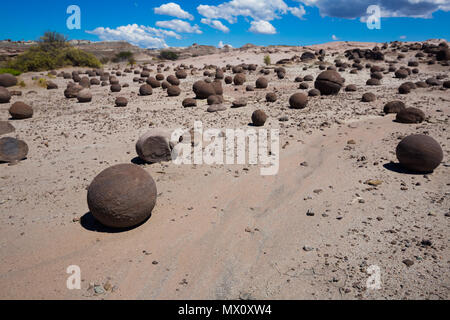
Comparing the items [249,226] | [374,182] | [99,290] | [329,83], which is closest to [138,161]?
[249,226]

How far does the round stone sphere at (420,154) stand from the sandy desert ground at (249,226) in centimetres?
21

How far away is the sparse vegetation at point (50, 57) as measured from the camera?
27156 millimetres

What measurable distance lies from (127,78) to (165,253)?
23085 mm

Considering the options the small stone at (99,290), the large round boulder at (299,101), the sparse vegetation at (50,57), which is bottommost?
the small stone at (99,290)

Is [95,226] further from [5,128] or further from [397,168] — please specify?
[5,128]

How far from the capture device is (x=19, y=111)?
466 inches

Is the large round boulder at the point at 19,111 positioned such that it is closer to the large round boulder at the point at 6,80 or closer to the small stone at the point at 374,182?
the large round boulder at the point at 6,80

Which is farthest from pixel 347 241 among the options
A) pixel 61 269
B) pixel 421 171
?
pixel 61 269

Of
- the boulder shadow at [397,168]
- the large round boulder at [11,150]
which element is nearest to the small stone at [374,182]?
the boulder shadow at [397,168]

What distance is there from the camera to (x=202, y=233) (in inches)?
178

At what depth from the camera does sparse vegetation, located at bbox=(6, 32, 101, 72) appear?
89.1 feet

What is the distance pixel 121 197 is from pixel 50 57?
3156cm

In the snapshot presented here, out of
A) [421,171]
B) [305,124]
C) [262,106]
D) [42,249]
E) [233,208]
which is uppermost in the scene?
[262,106]
